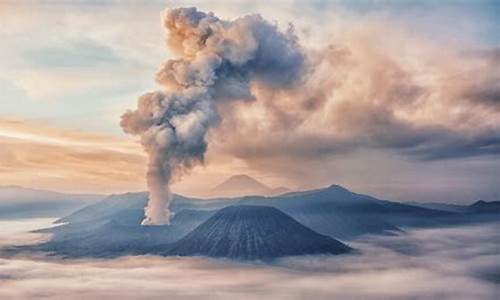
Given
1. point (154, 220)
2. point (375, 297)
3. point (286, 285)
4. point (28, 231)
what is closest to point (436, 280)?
point (375, 297)

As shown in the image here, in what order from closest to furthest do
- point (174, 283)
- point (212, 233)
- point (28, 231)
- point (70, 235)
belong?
1. point (174, 283)
2. point (212, 233)
3. point (70, 235)
4. point (28, 231)

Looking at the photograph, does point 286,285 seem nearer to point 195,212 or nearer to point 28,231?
point 195,212

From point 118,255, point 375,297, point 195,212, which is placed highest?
point 195,212

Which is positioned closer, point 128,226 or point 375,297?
point 375,297

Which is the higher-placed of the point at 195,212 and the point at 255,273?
the point at 195,212

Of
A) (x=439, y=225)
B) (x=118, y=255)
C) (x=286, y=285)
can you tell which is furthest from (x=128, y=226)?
(x=439, y=225)

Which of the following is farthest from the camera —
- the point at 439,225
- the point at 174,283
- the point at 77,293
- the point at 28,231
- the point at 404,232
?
the point at 439,225
